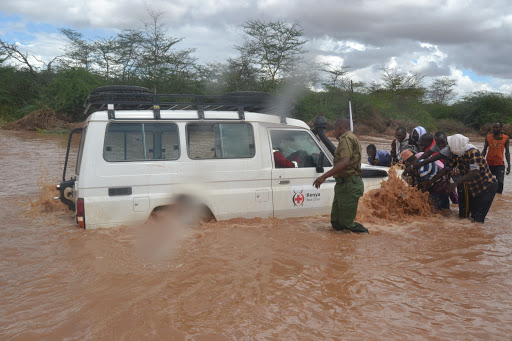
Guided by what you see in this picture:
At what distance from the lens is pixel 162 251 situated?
4801 mm

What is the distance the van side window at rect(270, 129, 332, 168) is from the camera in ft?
18.4

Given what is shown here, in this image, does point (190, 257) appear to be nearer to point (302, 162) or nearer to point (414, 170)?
point (302, 162)

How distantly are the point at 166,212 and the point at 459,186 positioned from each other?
4536mm

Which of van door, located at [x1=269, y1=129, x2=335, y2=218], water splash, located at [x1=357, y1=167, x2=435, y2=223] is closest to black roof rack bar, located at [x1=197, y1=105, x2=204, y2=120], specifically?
van door, located at [x1=269, y1=129, x2=335, y2=218]

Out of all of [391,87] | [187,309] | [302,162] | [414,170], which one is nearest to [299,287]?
[187,309]

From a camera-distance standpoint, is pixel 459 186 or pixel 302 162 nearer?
pixel 302 162

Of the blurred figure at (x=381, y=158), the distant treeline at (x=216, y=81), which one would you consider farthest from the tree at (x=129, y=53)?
the blurred figure at (x=381, y=158)

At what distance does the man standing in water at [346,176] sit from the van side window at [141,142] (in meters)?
1.87

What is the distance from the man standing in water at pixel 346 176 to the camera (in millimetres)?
5203

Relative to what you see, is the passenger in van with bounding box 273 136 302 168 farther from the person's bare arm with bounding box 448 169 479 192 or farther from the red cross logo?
the person's bare arm with bounding box 448 169 479 192

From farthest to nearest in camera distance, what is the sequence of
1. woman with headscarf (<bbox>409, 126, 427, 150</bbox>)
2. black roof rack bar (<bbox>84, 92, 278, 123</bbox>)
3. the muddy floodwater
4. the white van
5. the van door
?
woman with headscarf (<bbox>409, 126, 427, 150</bbox>), the van door, black roof rack bar (<bbox>84, 92, 278, 123</bbox>), the white van, the muddy floodwater

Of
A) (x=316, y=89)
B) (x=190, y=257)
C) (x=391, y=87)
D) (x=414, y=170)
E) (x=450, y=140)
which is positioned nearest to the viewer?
(x=190, y=257)

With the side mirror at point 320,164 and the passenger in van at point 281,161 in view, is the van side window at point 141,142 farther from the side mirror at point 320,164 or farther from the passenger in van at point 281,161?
the side mirror at point 320,164

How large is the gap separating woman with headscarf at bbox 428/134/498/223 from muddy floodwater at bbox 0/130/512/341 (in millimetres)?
416
